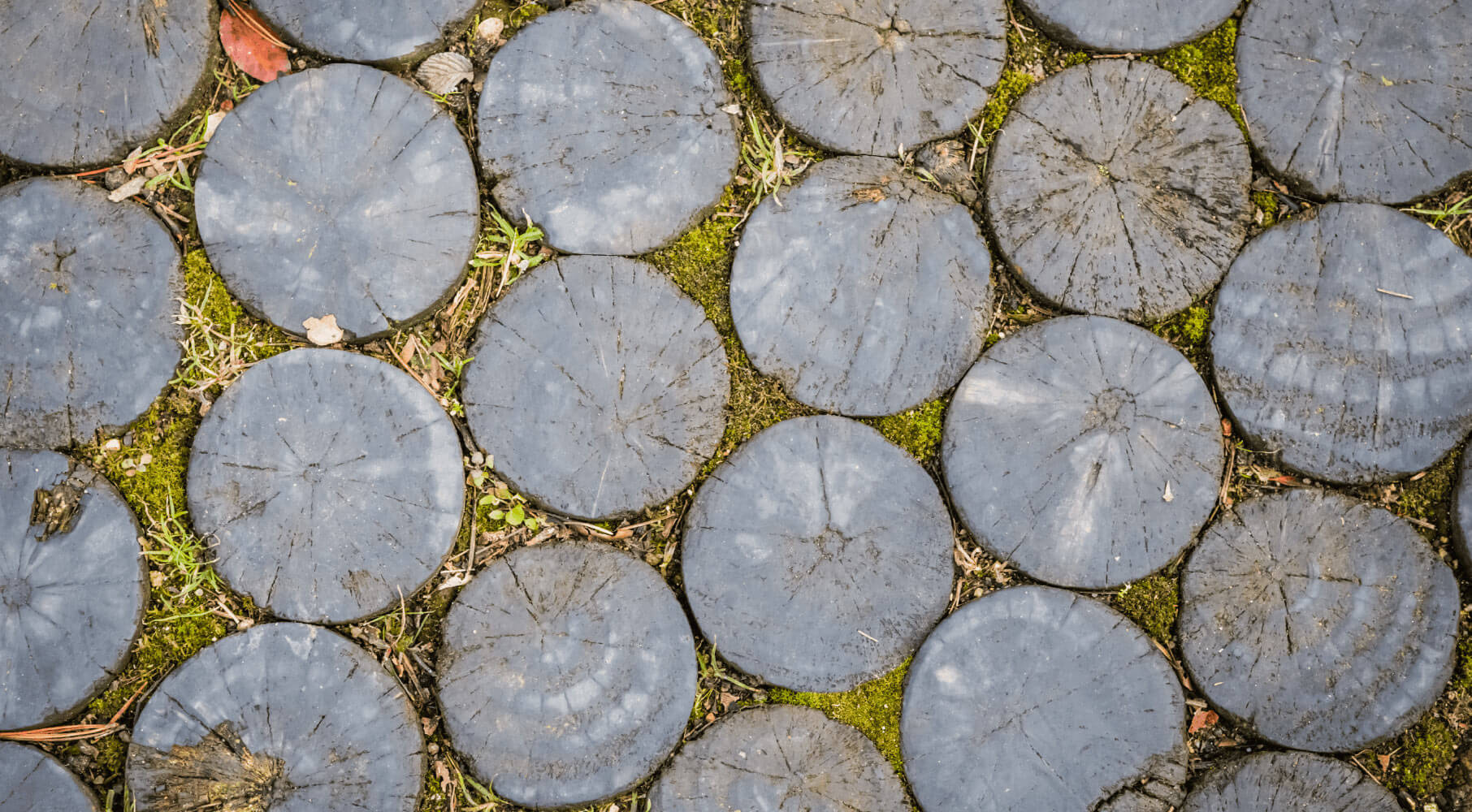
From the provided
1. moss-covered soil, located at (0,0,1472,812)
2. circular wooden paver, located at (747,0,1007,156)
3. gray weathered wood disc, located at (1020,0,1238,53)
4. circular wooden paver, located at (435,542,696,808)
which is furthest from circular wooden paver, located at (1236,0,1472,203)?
circular wooden paver, located at (435,542,696,808)

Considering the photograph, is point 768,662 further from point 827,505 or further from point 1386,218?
Answer: point 1386,218

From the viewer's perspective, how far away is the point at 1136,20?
7.90ft

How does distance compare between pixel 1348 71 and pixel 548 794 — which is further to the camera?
pixel 1348 71

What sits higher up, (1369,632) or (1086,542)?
(1086,542)

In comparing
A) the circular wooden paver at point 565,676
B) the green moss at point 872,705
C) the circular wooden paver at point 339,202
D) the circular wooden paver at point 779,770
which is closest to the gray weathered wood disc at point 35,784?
the circular wooden paver at point 565,676

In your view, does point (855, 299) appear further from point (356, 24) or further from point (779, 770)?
point (356, 24)

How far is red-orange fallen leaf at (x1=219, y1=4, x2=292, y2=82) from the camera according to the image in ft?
7.80

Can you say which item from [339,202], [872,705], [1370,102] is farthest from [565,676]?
[1370,102]

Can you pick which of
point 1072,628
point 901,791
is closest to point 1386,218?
point 1072,628

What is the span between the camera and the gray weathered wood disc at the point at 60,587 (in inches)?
85.4

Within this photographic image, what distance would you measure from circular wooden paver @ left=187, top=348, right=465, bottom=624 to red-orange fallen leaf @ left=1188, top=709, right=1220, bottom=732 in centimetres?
207

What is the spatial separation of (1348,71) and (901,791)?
2311 millimetres

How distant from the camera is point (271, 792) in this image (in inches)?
85.0

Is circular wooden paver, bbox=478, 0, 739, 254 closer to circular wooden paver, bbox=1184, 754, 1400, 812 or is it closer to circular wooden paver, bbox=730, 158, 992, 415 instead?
circular wooden paver, bbox=730, 158, 992, 415
